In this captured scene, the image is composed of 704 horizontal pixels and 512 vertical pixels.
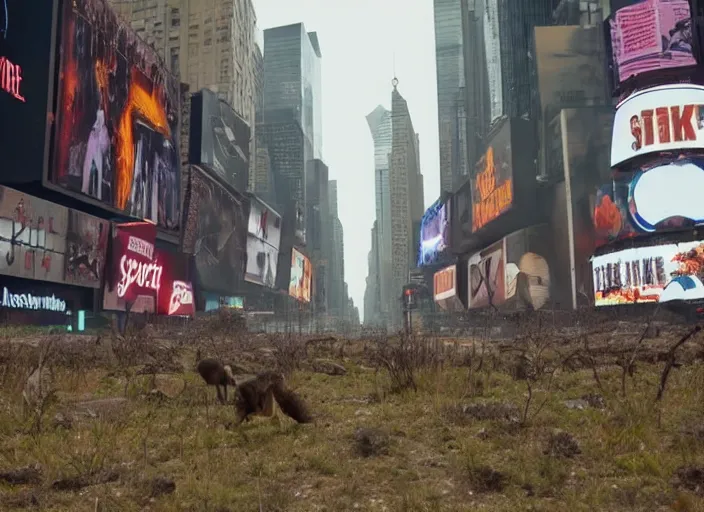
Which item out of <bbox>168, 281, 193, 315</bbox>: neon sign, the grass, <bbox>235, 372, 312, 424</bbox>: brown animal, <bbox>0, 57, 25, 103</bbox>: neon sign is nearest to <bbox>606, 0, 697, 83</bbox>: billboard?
<bbox>168, 281, 193, 315</bbox>: neon sign

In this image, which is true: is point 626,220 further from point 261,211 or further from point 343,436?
point 261,211

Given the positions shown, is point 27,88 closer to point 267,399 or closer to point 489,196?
point 267,399

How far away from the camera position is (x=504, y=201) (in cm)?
6581

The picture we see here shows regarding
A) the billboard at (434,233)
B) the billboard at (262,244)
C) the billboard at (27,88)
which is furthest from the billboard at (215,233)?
the billboard at (434,233)

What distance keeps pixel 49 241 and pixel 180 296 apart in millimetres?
24022

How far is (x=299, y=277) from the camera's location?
114 metres

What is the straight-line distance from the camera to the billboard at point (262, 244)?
84.7 metres

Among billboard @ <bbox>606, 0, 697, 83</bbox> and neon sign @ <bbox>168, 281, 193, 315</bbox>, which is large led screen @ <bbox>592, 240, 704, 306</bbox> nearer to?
billboard @ <bbox>606, 0, 697, 83</bbox>

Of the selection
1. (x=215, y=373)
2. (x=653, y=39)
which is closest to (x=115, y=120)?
(x=215, y=373)

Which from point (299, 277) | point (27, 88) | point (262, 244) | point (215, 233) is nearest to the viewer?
point (27, 88)

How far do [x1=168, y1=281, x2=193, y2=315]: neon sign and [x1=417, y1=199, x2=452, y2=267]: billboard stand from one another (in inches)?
1823

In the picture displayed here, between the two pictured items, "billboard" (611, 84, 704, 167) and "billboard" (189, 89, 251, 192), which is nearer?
"billboard" (611, 84, 704, 167)

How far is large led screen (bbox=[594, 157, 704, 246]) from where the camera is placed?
138 feet

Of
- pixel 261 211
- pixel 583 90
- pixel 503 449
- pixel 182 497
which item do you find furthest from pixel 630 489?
pixel 261 211
